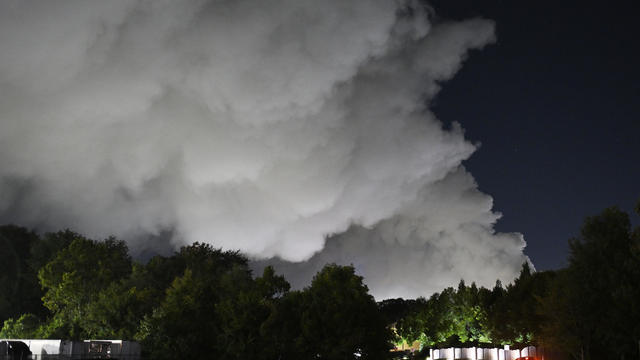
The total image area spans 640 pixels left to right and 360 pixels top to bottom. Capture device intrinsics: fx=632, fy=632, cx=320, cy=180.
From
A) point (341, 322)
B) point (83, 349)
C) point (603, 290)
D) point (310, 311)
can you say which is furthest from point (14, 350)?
point (603, 290)

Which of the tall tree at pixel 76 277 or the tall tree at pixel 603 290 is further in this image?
the tall tree at pixel 76 277

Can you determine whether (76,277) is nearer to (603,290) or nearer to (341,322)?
(341,322)

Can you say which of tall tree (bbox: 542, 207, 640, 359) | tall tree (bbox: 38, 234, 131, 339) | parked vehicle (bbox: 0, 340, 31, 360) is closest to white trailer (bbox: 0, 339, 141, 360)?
parked vehicle (bbox: 0, 340, 31, 360)

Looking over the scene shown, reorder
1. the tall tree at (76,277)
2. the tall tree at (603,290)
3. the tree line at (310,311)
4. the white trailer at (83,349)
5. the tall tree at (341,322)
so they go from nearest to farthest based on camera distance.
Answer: the tall tree at (603,290)
the tree line at (310,311)
the tall tree at (341,322)
the white trailer at (83,349)
the tall tree at (76,277)

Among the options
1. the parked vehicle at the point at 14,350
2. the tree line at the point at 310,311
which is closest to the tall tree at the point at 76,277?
the tree line at the point at 310,311

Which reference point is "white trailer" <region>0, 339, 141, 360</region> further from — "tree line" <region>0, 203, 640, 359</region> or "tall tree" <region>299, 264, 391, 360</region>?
"tall tree" <region>299, 264, 391, 360</region>

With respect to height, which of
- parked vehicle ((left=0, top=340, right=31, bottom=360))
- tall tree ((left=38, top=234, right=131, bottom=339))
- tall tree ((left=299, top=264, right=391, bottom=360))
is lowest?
parked vehicle ((left=0, top=340, right=31, bottom=360))

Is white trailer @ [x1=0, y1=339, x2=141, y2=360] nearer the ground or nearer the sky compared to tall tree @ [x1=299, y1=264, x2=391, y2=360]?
nearer the ground

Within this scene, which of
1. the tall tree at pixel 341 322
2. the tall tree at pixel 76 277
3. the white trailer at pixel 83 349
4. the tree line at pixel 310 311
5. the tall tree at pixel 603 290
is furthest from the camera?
the tall tree at pixel 76 277

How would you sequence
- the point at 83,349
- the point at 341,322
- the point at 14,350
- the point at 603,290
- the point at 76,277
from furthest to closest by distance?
1. the point at 76,277
2. the point at 83,349
3. the point at 341,322
4. the point at 14,350
5. the point at 603,290

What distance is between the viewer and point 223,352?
6009 cm

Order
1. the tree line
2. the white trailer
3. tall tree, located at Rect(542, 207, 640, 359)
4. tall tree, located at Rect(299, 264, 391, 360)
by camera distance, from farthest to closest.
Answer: the white trailer
tall tree, located at Rect(299, 264, 391, 360)
the tree line
tall tree, located at Rect(542, 207, 640, 359)

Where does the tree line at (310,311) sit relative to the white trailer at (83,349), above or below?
above

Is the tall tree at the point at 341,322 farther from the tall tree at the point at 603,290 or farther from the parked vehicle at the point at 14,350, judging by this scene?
the parked vehicle at the point at 14,350
